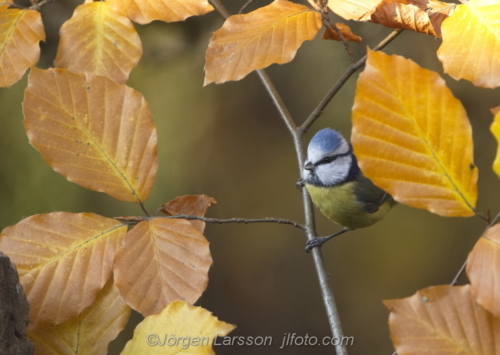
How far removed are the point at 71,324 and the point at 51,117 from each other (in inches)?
5.4

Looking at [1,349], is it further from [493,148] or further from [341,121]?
[493,148]

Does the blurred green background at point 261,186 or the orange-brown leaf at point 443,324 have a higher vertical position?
the orange-brown leaf at point 443,324

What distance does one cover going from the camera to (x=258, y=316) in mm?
855

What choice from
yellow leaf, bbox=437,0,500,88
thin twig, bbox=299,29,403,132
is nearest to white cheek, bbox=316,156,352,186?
thin twig, bbox=299,29,403,132

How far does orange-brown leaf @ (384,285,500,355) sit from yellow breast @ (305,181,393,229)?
39 cm

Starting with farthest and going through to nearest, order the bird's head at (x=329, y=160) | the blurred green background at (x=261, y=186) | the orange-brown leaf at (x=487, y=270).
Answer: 1. the blurred green background at (x=261, y=186)
2. the bird's head at (x=329, y=160)
3. the orange-brown leaf at (x=487, y=270)

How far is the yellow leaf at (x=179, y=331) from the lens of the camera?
29 centimetres

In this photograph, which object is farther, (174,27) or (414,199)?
(174,27)

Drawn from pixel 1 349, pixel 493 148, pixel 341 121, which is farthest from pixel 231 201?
pixel 1 349

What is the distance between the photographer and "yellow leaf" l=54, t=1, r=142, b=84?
40cm

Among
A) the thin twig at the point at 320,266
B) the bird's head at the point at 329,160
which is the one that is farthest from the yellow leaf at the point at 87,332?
the bird's head at the point at 329,160

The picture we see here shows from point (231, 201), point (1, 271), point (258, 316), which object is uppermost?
point (1, 271)

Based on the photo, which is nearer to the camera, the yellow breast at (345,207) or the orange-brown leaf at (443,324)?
the orange-brown leaf at (443,324)

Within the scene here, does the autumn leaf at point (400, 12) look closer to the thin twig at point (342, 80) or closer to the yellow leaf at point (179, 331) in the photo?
the thin twig at point (342, 80)
